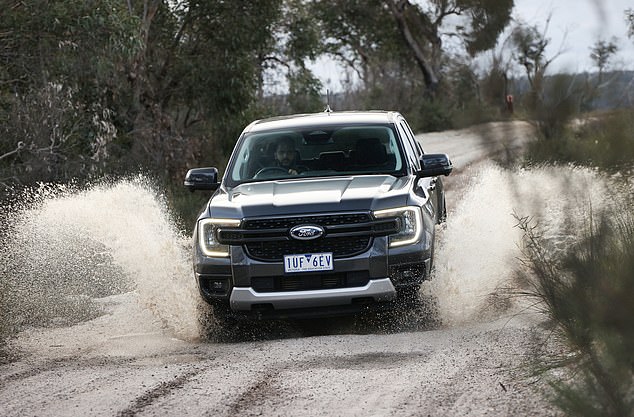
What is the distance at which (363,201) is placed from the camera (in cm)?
836

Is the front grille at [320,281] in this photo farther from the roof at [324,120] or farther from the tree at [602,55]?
the tree at [602,55]

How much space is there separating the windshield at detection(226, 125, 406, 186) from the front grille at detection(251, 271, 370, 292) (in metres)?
1.55

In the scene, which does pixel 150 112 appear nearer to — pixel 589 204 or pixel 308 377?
pixel 308 377

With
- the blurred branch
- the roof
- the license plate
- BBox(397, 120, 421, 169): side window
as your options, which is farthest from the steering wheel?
the blurred branch

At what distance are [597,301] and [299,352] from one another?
372 centimetres

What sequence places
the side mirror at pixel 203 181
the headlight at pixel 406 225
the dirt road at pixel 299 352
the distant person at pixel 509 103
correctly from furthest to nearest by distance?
1. the side mirror at pixel 203 181
2. the headlight at pixel 406 225
3. the dirt road at pixel 299 352
4. the distant person at pixel 509 103

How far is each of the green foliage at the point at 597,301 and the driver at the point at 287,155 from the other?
5446 mm

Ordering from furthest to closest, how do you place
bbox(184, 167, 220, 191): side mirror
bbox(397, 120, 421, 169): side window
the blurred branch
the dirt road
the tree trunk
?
1. the tree trunk
2. the blurred branch
3. bbox(397, 120, 421, 169): side window
4. bbox(184, 167, 220, 191): side mirror
5. the dirt road

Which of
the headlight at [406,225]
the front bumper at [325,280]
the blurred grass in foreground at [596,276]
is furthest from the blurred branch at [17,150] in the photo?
the blurred grass in foreground at [596,276]

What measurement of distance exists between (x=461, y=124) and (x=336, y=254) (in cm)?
529

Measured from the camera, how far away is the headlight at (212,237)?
8.38m

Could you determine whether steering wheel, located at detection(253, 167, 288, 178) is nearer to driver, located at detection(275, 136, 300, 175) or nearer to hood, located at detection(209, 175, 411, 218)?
driver, located at detection(275, 136, 300, 175)

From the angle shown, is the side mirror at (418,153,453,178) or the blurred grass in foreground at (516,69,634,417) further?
the side mirror at (418,153,453,178)

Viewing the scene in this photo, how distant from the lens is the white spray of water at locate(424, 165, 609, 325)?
3188 mm
